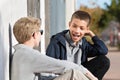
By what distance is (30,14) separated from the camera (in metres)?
6.03

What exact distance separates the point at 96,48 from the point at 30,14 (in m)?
1.23

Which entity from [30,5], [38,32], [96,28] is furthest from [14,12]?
[96,28]

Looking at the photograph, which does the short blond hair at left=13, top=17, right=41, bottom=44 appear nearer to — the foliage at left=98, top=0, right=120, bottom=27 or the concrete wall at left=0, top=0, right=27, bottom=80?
the concrete wall at left=0, top=0, right=27, bottom=80

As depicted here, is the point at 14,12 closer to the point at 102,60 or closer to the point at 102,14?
the point at 102,60

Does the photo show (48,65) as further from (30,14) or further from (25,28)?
(30,14)

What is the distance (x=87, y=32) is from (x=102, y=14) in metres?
43.5

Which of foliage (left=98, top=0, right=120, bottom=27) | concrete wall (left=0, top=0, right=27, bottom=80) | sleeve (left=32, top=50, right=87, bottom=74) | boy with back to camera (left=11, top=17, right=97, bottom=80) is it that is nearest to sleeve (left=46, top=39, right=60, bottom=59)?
concrete wall (left=0, top=0, right=27, bottom=80)

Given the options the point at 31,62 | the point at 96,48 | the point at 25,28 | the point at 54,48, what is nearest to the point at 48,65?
the point at 31,62

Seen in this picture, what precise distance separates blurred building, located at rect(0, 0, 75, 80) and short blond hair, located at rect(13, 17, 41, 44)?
185 mm

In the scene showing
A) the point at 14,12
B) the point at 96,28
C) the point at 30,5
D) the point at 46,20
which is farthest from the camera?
the point at 96,28

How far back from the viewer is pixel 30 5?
6125mm

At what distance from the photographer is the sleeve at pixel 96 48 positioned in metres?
5.08

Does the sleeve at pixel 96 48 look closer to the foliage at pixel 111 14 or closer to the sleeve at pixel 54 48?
the sleeve at pixel 54 48

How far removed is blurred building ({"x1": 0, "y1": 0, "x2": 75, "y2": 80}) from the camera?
3897 mm
